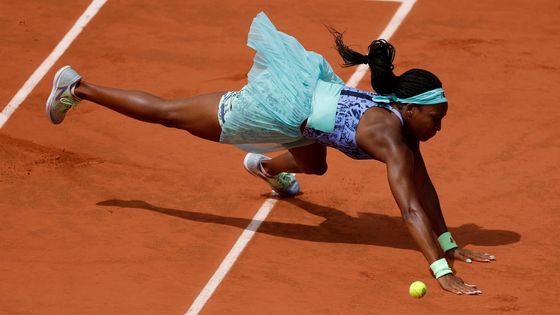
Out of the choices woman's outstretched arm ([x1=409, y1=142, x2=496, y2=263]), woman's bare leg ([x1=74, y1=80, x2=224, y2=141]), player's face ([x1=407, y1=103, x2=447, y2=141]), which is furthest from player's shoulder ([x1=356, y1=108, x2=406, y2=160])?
woman's bare leg ([x1=74, y1=80, x2=224, y2=141])

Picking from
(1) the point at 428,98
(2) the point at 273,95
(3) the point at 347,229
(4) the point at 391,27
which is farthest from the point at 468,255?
(4) the point at 391,27

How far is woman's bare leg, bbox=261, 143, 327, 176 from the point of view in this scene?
33.8ft

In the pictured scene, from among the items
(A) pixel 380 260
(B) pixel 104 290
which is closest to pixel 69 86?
(B) pixel 104 290

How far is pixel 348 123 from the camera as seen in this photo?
963cm

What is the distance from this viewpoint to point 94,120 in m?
12.2

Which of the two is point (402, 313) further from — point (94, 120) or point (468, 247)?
point (94, 120)

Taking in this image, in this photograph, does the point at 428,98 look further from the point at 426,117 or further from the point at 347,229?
the point at 347,229

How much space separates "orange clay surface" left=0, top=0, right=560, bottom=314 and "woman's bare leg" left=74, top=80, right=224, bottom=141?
0.85 metres

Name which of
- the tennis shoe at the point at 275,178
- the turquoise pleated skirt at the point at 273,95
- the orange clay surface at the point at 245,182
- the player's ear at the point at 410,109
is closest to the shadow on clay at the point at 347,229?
the orange clay surface at the point at 245,182

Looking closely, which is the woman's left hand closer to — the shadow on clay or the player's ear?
the shadow on clay

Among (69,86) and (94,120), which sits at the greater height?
(69,86)

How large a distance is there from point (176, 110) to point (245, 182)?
4.59 feet

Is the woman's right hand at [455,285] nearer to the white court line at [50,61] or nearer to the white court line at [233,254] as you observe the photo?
the white court line at [233,254]

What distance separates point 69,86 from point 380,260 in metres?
2.87
